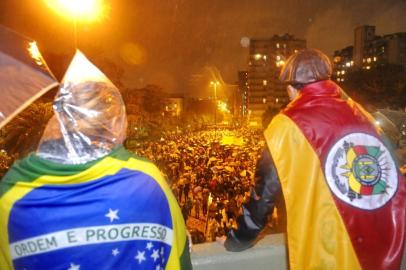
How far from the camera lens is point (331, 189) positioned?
2070 mm

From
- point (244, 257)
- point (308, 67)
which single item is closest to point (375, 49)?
point (308, 67)

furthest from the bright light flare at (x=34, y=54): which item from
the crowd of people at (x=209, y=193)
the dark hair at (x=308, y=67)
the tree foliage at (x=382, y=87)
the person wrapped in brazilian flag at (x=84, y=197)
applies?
the tree foliage at (x=382, y=87)

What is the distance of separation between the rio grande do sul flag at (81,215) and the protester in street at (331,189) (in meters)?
0.71

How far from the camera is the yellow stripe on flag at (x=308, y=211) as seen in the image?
2051 mm

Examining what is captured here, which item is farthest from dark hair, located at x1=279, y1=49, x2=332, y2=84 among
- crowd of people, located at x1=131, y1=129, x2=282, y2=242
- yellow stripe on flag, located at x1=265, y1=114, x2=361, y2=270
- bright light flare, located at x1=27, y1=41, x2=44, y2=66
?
crowd of people, located at x1=131, y1=129, x2=282, y2=242

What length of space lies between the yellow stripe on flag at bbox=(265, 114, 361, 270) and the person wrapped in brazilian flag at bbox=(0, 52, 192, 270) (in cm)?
70

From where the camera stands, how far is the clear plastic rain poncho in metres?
1.67

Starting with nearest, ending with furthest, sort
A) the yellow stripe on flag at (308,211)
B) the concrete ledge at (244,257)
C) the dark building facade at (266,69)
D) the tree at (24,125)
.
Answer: the yellow stripe on flag at (308,211), the concrete ledge at (244,257), the tree at (24,125), the dark building facade at (266,69)

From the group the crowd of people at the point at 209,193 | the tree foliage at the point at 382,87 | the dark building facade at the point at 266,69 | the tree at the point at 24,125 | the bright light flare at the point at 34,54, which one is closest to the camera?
the bright light flare at the point at 34,54

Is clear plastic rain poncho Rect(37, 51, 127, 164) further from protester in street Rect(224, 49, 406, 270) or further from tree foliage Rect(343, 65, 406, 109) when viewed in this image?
tree foliage Rect(343, 65, 406, 109)

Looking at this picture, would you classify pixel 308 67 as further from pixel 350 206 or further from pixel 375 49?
pixel 375 49

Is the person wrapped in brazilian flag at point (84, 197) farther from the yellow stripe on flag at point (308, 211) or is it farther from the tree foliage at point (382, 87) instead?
the tree foliage at point (382, 87)

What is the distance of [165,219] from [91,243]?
13.3 inches

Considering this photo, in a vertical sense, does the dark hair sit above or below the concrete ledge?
above
